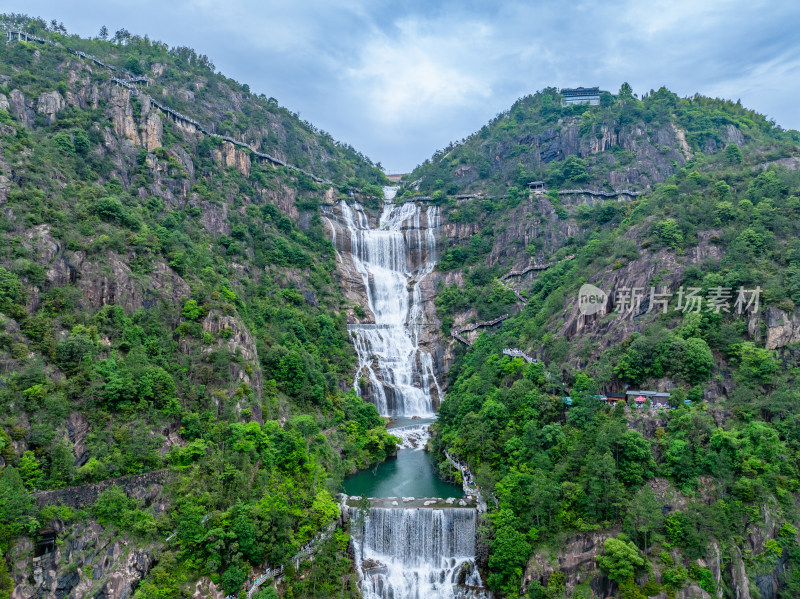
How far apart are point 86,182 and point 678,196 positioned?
2075 inches

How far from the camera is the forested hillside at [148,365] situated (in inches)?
955

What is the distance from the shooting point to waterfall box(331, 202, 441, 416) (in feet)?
177

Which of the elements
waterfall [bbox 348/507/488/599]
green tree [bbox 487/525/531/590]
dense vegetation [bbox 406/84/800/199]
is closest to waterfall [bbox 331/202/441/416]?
dense vegetation [bbox 406/84/800/199]

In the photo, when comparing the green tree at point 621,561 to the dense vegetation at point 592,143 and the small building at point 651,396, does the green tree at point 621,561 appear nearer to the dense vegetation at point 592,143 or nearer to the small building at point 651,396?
the small building at point 651,396

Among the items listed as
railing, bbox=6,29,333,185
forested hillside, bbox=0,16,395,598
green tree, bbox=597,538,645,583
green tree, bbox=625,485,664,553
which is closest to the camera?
green tree, bbox=597,538,645,583

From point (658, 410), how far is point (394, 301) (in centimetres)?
4167

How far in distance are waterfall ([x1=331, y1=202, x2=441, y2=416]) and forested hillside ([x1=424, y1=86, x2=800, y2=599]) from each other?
5.74 metres

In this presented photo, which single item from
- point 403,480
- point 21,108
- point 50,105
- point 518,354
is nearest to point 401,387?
point 518,354

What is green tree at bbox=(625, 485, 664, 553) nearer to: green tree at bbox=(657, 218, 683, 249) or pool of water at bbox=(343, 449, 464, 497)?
pool of water at bbox=(343, 449, 464, 497)

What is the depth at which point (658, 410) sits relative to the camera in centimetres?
2930

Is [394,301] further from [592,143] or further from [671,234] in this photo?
[592,143]

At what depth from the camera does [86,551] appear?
23.4 meters

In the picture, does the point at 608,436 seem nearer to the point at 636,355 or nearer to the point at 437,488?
the point at 636,355

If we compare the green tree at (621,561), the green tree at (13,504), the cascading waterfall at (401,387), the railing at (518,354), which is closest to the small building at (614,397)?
the railing at (518,354)
